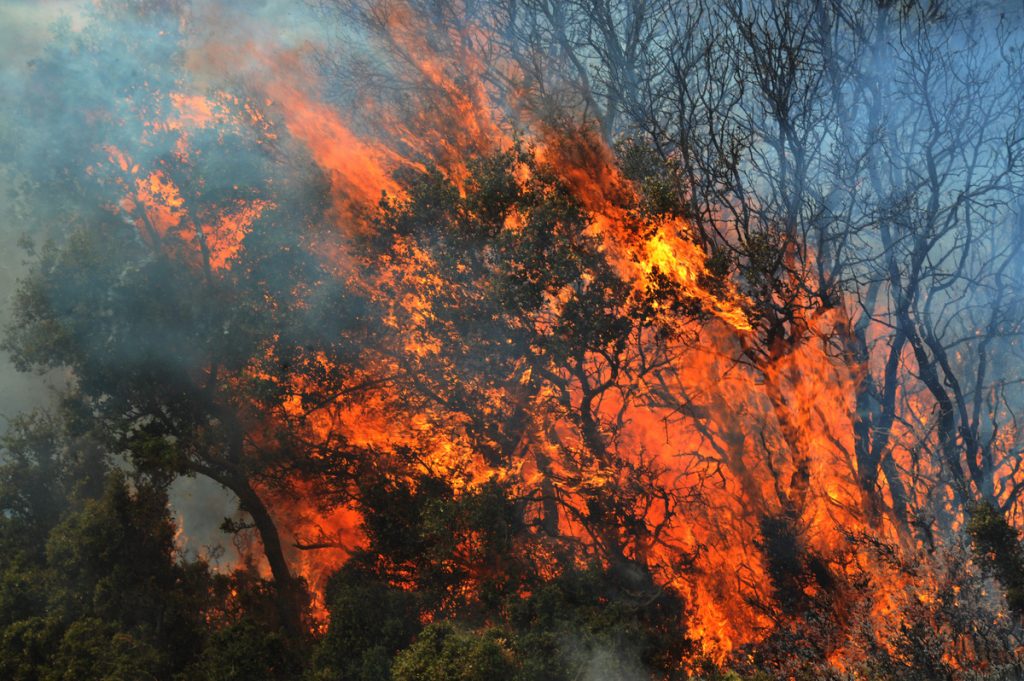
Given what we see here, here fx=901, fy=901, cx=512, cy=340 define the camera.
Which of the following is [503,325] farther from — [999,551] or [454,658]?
[999,551]

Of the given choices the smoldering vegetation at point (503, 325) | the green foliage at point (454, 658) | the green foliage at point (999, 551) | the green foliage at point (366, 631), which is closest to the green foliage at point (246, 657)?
the smoldering vegetation at point (503, 325)

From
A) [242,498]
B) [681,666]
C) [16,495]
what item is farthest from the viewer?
[242,498]

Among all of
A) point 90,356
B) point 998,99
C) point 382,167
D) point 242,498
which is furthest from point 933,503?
point 90,356

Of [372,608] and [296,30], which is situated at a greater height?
[296,30]

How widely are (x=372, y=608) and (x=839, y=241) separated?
8.40 m

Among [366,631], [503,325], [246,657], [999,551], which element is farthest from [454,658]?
[999,551]

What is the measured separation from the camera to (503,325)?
1331 cm

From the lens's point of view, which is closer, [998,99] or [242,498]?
[998,99]

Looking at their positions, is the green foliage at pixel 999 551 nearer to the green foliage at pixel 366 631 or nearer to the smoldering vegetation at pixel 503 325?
the smoldering vegetation at pixel 503 325

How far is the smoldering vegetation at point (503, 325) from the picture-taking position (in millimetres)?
12422

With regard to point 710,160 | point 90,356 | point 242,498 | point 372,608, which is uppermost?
point 710,160

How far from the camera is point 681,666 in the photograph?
39.2ft

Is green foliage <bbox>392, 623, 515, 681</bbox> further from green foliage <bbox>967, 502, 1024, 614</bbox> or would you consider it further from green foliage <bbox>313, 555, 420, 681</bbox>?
green foliage <bbox>967, 502, 1024, 614</bbox>

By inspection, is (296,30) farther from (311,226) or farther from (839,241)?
(839,241)
